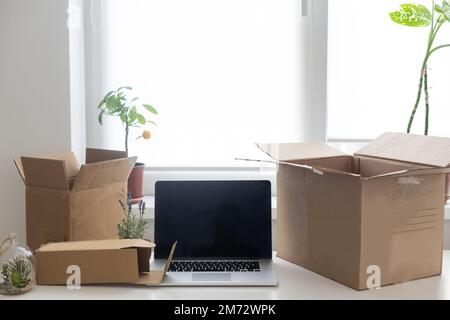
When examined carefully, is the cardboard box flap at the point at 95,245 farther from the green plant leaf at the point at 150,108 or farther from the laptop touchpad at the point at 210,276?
the green plant leaf at the point at 150,108

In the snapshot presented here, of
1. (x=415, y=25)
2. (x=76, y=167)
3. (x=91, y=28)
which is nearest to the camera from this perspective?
(x=76, y=167)

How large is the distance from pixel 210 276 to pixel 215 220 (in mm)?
244

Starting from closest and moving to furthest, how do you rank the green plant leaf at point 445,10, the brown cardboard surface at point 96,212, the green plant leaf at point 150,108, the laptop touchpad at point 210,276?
the laptop touchpad at point 210,276, the brown cardboard surface at point 96,212, the green plant leaf at point 445,10, the green plant leaf at point 150,108

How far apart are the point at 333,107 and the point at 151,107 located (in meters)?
0.73

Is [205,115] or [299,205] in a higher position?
[205,115]

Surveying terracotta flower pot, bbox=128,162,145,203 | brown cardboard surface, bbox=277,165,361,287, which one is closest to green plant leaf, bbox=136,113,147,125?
terracotta flower pot, bbox=128,162,145,203

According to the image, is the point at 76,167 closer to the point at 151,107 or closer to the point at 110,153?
the point at 110,153

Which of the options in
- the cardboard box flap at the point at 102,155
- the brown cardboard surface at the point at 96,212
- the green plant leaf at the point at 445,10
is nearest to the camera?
the brown cardboard surface at the point at 96,212

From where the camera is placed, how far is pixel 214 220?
204 cm

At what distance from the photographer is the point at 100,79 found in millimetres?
2516

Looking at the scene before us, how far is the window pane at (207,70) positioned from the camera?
250 cm

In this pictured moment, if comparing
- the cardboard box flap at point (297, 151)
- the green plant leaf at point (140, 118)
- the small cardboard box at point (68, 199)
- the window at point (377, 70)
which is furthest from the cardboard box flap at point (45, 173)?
the window at point (377, 70)
